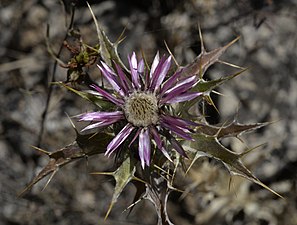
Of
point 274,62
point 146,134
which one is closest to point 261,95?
point 274,62

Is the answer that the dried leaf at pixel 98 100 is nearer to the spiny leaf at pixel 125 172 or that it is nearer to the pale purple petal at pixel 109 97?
the pale purple petal at pixel 109 97

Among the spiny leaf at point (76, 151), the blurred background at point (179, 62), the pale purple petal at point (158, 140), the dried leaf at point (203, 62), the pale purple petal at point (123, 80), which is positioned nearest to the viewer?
the pale purple petal at point (158, 140)

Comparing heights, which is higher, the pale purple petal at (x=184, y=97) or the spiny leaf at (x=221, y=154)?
the pale purple petal at (x=184, y=97)

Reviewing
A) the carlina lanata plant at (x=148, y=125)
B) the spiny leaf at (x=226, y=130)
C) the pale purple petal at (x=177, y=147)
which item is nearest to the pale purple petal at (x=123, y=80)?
the carlina lanata plant at (x=148, y=125)

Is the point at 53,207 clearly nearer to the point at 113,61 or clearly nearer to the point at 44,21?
the point at 44,21

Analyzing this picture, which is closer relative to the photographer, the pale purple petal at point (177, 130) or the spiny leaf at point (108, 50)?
the pale purple petal at point (177, 130)

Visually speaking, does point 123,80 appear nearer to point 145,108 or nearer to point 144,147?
point 145,108

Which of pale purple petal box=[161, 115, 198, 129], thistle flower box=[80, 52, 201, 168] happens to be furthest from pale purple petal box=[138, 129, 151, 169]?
pale purple petal box=[161, 115, 198, 129]
